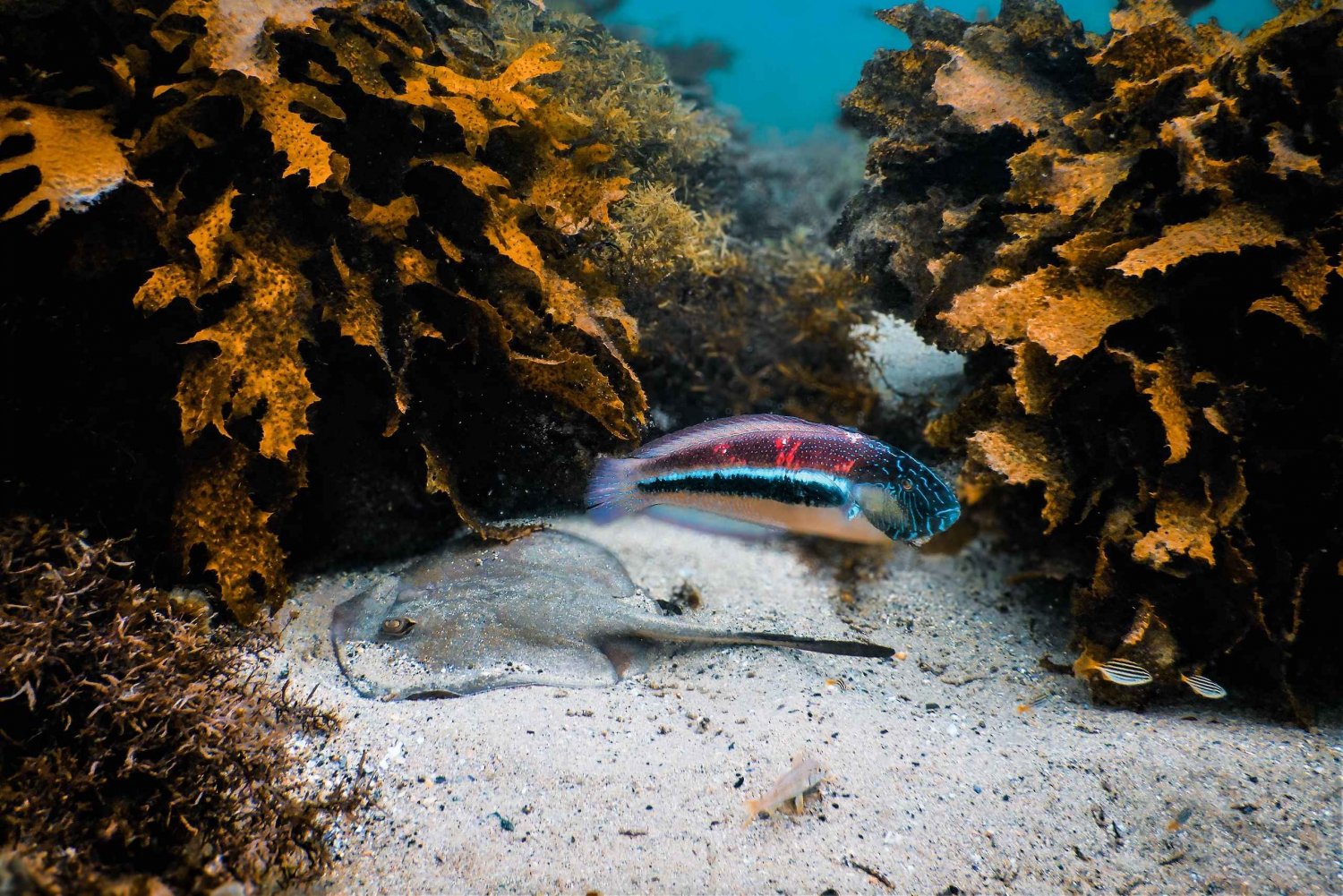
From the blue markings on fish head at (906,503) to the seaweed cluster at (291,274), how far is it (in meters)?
1.63

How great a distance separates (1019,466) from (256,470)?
382cm

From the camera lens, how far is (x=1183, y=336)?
123 inches

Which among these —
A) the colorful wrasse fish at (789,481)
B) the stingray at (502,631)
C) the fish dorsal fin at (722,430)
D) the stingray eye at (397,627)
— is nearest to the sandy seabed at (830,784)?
the stingray at (502,631)

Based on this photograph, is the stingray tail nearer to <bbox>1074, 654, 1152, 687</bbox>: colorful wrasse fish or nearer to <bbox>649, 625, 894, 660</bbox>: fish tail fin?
<bbox>649, 625, 894, 660</bbox>: fish tail fin

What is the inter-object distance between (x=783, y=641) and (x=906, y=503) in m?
1.02

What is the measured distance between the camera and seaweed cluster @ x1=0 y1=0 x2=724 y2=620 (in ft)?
9.30

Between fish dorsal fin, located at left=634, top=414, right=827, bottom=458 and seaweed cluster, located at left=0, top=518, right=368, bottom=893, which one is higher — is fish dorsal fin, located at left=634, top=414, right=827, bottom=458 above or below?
above

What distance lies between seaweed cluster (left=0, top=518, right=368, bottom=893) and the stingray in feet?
1.67

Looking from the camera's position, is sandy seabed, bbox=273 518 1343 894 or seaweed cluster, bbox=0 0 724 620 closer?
sandy seabed, bbox=273 518 1343 894

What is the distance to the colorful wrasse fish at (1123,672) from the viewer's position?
3.07 metres

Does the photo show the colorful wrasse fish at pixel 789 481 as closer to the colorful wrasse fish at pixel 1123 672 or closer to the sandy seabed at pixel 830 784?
the sandy seabed at pixel 830 784

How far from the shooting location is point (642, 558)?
4.34 m

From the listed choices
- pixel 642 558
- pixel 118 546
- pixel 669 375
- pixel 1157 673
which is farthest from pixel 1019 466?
pixel 118 546

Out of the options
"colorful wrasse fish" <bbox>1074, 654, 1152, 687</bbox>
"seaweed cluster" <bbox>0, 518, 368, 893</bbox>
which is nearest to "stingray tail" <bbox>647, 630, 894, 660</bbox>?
"colorful wrasse fish" <bbox>1074, 654, 1152, 687</bbox>
